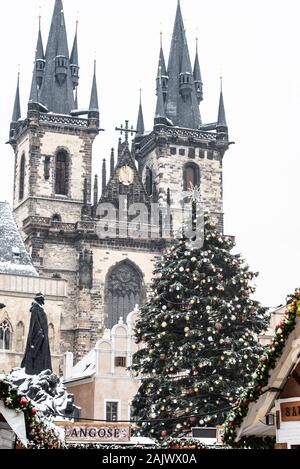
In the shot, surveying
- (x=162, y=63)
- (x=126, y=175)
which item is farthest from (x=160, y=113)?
(x=162, y=63)

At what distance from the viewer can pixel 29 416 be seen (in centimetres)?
904

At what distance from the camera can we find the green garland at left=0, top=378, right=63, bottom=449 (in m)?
8.76

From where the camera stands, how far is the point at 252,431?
33.0ft

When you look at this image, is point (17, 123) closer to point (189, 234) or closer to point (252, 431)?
point (189, 234)

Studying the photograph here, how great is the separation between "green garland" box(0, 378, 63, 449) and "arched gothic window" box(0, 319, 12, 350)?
3194 cm

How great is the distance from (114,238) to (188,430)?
35433 millimetres

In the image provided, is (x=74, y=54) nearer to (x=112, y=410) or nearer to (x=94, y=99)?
(x=94, y=99)

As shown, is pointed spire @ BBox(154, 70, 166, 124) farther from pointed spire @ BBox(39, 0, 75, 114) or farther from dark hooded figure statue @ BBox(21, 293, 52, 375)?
A: dark hooded figure statue @ BBox(21, 293, 52, 375)

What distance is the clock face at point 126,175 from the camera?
2376 inches

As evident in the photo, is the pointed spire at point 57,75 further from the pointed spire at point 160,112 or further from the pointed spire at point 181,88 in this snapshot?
the pointed spire at point 181,88

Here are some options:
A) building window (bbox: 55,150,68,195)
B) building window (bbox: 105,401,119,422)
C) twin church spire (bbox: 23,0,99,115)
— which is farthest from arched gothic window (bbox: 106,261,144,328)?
building window (bbox: 105,401,119,422)

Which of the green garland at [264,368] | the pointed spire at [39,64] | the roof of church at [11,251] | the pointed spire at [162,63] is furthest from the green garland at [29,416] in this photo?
the pointed spire at [162,63]

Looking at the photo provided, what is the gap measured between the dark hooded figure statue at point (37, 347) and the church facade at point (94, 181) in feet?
96.3
